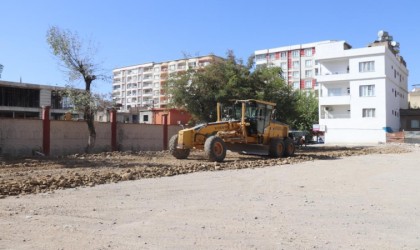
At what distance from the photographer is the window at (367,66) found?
183 ft

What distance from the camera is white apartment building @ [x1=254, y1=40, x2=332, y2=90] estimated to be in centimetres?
10631

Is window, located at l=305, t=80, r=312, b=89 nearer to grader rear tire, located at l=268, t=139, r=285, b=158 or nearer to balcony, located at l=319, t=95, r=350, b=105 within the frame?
balcony, located at l=319, t=95, r=350, b=105

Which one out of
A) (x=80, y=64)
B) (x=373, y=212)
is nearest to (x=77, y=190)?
(x=373, y=212)

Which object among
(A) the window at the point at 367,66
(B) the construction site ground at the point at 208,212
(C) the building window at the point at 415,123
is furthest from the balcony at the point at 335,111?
(B) the construction site ground at the point at 208,212

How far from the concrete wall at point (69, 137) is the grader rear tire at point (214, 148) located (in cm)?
943

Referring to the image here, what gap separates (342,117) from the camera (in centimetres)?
5875

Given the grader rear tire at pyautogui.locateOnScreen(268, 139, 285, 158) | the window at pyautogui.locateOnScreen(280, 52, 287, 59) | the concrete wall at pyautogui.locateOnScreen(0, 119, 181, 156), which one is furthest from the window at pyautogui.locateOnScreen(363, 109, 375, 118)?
the window at pyautogui.locateOnScreen(280, 52, 287, 59)

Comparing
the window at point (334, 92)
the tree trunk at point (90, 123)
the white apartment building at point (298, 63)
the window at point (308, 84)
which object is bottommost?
the tree trunk at point (90, 123)

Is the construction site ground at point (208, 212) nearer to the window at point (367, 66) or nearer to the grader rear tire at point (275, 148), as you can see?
the grader rear tire at point (275, 148)

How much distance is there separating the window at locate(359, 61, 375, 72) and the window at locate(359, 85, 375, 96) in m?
2.13

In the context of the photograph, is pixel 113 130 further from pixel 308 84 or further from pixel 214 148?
pixel 308 84

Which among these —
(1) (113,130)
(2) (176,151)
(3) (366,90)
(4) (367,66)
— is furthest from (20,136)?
(4) (367,66)

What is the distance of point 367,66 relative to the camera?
5641 cm

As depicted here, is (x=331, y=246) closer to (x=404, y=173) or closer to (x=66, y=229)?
(x=66, y=229)
